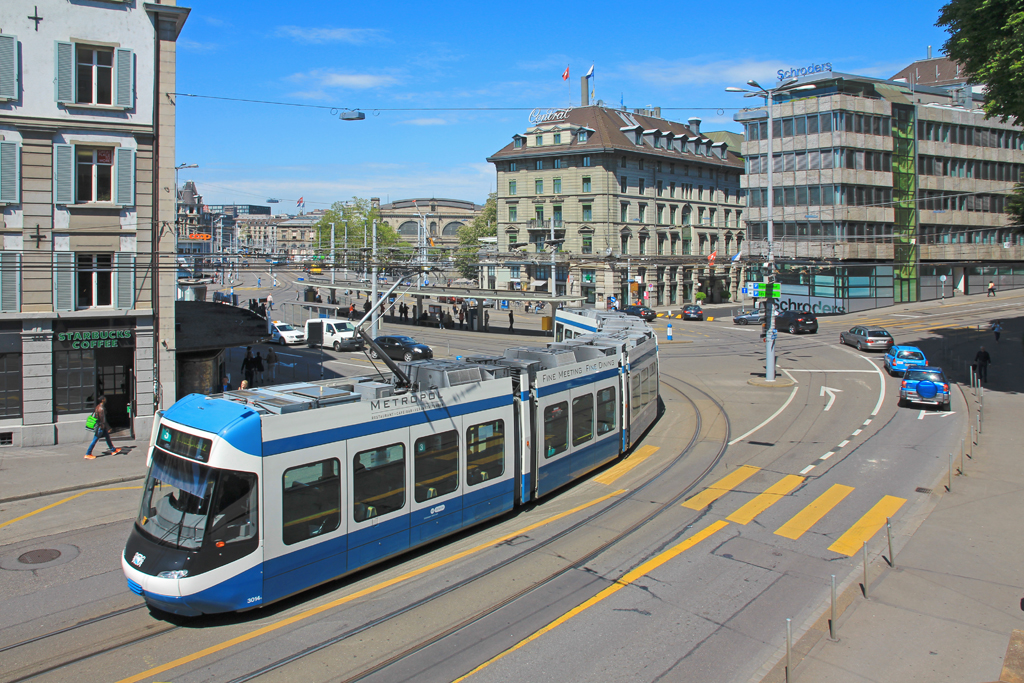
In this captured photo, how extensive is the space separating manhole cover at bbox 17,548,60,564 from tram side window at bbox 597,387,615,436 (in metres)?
10.4

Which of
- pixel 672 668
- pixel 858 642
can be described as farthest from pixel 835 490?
pixel 672 668

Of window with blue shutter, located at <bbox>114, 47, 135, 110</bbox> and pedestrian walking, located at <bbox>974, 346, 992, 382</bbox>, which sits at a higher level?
window with blue shutter, located at <bbox>114, 47, 135, 110</bbox>

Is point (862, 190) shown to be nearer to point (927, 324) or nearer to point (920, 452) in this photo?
Result: point (927, 324)

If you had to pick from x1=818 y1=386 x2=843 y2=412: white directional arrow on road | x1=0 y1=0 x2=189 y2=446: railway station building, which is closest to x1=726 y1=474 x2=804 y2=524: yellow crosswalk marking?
x1=818 y1=386 x2=843 y2=412: white directional arrow on road

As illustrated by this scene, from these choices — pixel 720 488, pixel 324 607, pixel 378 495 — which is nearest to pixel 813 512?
pixel 720 488

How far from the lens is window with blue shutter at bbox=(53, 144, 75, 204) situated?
19250mm

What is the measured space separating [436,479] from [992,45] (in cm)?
2494

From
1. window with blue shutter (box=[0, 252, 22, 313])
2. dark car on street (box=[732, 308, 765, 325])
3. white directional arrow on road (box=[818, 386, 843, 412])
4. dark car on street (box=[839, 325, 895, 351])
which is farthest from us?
dark car on street (box=[732, 308, 765, 325])

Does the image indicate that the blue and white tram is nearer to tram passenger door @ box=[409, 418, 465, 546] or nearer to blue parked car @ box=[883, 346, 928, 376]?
tram passenger door @ box=[409, 418, 465, 546]

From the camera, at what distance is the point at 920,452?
1806 centimetres

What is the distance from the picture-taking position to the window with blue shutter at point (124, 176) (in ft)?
65.3

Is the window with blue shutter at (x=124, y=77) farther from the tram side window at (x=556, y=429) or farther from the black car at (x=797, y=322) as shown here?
the black car at (x=797, y=322)

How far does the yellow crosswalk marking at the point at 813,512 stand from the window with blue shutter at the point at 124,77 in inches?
798

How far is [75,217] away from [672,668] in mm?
19745
